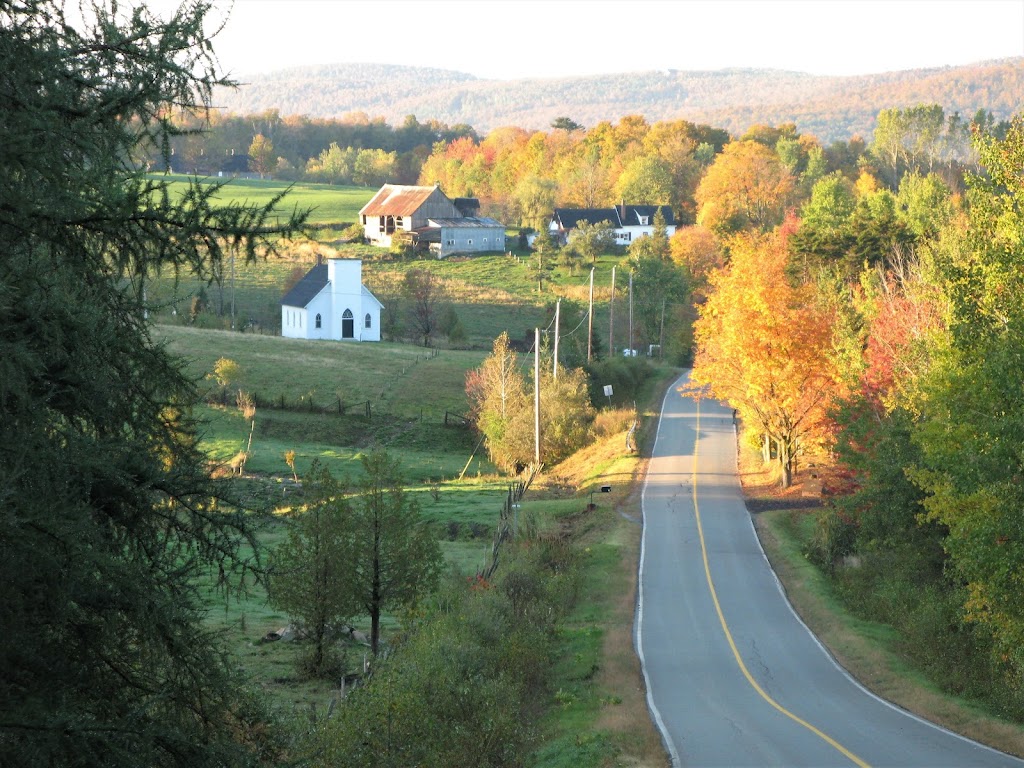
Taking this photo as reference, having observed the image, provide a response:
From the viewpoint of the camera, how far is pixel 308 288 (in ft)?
255

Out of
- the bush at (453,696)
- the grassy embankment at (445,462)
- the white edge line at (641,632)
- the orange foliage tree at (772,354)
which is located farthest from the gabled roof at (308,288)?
the bush at (453,696)

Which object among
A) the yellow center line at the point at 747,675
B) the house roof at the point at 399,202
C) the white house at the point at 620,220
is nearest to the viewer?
the yellow center line at the point at 747,675

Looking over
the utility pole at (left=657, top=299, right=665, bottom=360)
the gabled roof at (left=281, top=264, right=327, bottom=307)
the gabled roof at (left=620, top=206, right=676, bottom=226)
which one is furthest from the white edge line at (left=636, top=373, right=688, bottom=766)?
the gabled roof at (left=620, top=206, right=676, bottom=226)

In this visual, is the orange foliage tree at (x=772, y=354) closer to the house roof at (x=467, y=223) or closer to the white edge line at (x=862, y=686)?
the white edge line at (x=862, y=686)

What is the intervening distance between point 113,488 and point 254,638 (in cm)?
1924

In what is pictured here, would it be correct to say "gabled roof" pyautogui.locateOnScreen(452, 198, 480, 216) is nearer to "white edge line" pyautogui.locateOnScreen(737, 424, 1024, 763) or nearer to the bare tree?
the bare tree

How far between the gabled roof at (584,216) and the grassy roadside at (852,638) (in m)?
78.3

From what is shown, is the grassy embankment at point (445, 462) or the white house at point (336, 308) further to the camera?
the white house at point (336, 308)

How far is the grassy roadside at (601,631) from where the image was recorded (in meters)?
17.5

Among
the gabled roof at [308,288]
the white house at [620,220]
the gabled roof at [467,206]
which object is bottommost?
the gabled roof at [308,288]

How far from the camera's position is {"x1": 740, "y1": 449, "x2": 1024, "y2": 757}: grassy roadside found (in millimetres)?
19359

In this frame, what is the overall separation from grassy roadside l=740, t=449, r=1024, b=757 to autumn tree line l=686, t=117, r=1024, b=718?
0.56 meters

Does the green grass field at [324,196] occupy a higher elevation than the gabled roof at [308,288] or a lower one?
higher

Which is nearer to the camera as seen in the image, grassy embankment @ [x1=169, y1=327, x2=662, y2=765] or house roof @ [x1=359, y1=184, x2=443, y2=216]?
grassy embankment @ [x1=169, y1=327, x2=662, y2=765]
